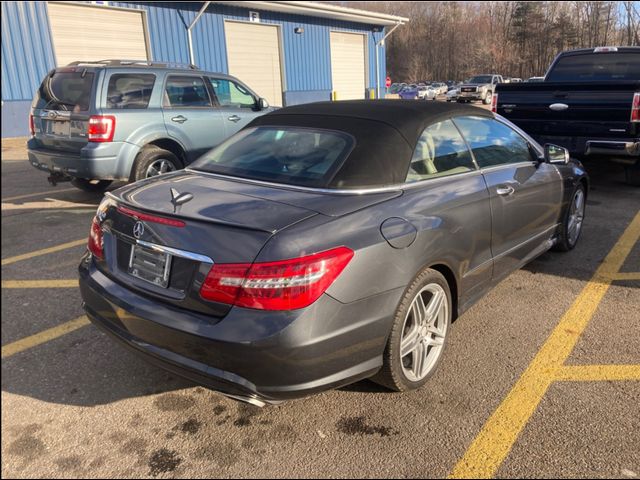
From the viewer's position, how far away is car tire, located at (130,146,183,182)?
272 inches

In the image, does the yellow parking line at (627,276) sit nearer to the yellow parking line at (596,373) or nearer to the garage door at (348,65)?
the yellow parking line at (596,373)

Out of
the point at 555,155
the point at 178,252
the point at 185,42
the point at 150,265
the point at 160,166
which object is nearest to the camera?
the point at 178,252

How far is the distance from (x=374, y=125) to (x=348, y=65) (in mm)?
25315

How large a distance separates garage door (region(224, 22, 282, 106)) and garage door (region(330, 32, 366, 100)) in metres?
3.84

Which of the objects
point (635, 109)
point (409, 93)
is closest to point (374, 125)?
point (635, 109)

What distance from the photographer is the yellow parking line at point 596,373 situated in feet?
9.84

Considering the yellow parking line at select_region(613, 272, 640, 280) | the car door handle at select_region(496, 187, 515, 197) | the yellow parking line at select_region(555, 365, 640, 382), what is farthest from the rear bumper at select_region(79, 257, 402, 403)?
the yellow parking line at select_region(613, 272, 640, 280)

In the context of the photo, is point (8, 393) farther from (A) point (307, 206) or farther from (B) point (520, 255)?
(B) point (520, 255)

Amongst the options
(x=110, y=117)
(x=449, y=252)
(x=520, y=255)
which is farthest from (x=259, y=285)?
(x=110, y=117)

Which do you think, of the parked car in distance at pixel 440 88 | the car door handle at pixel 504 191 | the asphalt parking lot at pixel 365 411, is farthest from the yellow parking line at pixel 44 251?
the parked car in distance at pixel 440 88

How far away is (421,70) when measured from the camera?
2267 inches

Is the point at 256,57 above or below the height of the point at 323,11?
below

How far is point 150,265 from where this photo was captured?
2.53 m

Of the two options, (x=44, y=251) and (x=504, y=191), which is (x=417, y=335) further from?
(x=44, y=251)
